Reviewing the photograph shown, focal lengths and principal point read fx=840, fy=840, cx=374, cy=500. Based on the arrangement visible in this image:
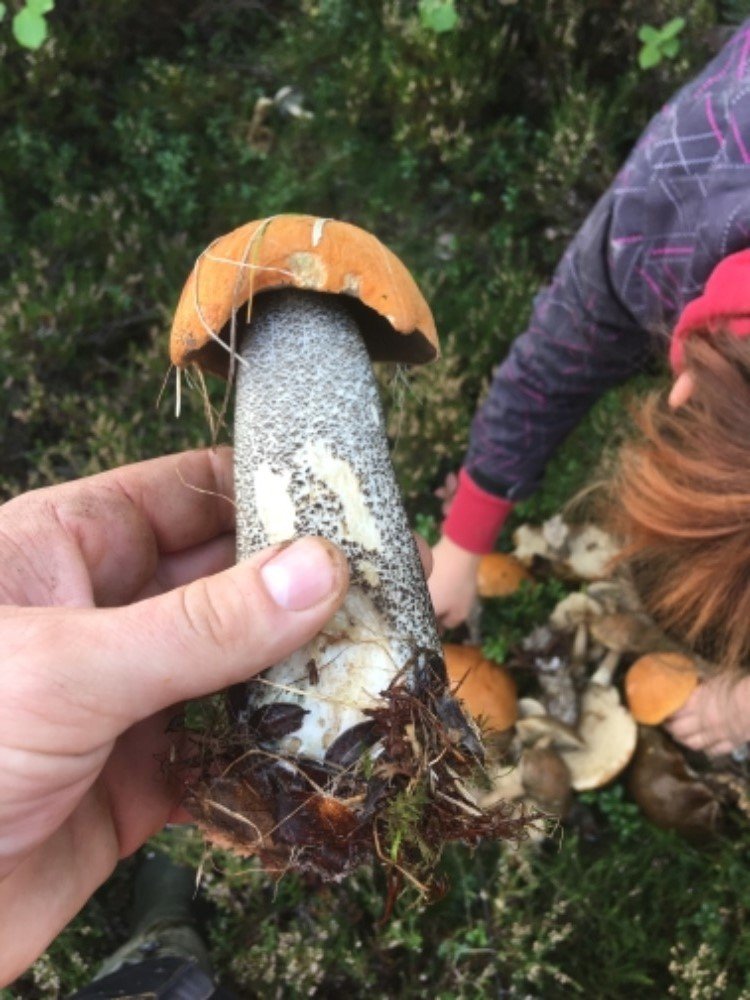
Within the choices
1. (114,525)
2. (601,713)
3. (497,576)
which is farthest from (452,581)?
(114,525)

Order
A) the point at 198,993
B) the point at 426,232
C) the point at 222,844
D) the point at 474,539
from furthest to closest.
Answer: the point at 426,232
the point at 474,539
the point at 198,993
the point at 222,844

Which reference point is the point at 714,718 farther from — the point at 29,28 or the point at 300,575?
the point at 29,28

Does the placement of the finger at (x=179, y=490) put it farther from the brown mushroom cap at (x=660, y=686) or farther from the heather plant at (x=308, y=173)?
the brown mushroom cap at (x=660, y=686)

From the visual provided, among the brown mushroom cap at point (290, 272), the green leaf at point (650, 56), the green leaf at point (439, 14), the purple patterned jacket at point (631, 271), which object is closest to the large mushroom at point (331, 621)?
the brown mushroom cap at point (290, 272)

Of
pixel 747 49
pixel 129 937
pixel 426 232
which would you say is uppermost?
pixel 747 49

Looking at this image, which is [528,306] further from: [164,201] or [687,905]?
[687,905]

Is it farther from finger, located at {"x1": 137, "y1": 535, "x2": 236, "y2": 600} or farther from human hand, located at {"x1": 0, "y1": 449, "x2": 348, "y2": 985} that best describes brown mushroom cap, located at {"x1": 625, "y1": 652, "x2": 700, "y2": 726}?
human hand, located at {"x1": 0, "y1": 449, "x2": 348, "y2": 985}

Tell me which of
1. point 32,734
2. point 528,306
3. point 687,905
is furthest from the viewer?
point 528,306

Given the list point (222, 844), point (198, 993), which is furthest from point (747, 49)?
point (198, 993)
